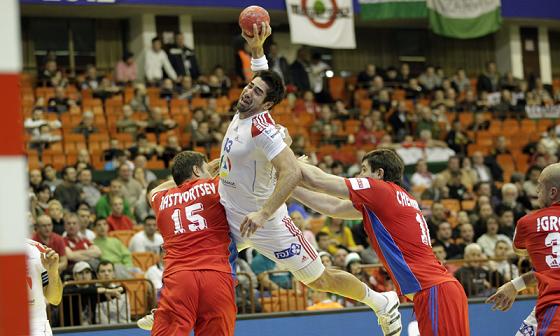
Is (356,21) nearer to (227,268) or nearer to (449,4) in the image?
(449,4)

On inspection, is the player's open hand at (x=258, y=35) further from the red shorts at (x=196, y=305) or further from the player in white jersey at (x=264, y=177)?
the red shorts at (x=196, y=305)

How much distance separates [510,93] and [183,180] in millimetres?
16560

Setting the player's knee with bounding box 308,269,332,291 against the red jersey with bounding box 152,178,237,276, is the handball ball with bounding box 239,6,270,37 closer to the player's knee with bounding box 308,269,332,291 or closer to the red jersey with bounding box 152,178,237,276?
the red jersey with bounding box 152,178,237,276

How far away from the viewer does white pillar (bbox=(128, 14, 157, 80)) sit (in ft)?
68.8

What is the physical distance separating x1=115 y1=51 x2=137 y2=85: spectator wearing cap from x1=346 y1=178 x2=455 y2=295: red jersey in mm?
14016

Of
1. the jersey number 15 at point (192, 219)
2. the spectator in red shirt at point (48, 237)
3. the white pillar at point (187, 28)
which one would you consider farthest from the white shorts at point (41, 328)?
the white pillar at point (187, 28)

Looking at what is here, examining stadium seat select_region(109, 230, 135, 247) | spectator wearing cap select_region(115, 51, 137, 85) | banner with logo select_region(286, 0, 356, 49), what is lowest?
stadium seat select_region(109, 230, 135, 247)

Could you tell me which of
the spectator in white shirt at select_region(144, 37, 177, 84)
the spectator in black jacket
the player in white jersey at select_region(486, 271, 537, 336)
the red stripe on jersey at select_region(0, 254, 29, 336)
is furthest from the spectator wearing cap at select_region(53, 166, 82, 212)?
the red stripe on jersey at select_region(0, 254, 29, 336)

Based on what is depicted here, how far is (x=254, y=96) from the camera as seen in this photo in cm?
599

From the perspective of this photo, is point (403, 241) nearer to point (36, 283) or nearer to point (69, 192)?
point (36, 283)

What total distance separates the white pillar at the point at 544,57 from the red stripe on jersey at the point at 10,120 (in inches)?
952

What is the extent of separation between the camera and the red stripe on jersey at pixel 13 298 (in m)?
1.78

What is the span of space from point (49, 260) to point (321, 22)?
46.4 ft

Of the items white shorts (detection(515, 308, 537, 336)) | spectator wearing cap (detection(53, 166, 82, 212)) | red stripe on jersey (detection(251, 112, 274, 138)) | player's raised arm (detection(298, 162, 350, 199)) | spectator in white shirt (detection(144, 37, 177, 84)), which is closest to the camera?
player's raised arm (detection(298, 162, 350, 199))
